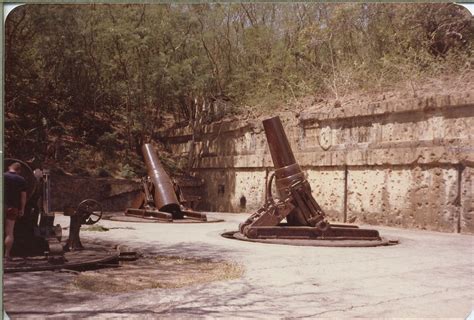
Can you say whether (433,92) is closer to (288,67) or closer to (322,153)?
(322,153)


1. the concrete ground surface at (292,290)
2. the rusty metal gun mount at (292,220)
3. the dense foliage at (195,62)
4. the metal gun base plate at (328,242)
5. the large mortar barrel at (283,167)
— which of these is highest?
the dense foliage at (195,62)

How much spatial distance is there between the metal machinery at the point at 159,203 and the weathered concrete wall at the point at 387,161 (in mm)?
3621

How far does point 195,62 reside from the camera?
19500 millimetres

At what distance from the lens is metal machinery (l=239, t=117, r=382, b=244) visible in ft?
31.5

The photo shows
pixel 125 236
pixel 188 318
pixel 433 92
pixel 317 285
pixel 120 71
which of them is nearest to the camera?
pixel 188 318

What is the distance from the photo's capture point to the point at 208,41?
19.7 meters

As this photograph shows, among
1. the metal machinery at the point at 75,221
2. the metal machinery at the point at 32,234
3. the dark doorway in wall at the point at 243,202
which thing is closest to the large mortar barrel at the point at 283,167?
the metal machinery at the point at 75,221

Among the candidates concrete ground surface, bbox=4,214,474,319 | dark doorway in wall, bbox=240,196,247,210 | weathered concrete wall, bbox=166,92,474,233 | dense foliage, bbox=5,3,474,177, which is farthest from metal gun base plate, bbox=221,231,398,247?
dark doorway in wall, bbox=240,196,247,210

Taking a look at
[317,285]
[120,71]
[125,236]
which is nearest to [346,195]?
[125,236]

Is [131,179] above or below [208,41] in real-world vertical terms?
below

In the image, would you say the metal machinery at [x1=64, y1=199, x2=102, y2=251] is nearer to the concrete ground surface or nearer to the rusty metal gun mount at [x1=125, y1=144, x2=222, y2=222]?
the concrete ground surface

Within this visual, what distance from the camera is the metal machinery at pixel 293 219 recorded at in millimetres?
9602

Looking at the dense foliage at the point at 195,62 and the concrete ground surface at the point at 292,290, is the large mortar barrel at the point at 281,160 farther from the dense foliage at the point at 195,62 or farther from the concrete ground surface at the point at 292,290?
the dense foliage at the point at 195,62

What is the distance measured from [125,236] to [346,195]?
21.6 feet
